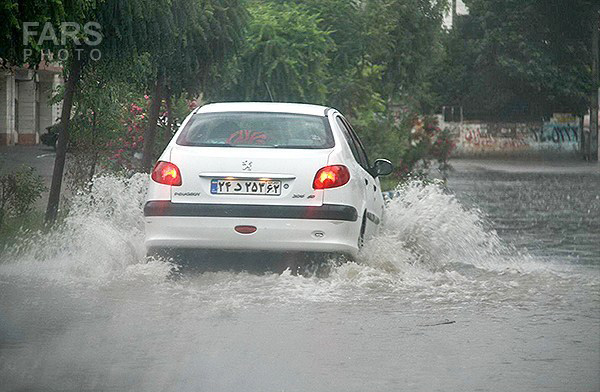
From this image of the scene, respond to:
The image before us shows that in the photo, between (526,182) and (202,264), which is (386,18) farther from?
(202,264)

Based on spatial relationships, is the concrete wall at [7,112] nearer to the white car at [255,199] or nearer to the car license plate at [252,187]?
the white car at [255,199]

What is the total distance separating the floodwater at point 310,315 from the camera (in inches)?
274

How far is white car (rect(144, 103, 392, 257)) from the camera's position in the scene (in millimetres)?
10664

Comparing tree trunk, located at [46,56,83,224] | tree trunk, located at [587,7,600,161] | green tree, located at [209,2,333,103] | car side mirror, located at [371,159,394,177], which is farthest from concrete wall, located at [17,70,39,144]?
car side mirror, located at [371,159,394,177]

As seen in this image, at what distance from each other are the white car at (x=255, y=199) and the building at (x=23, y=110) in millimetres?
48802

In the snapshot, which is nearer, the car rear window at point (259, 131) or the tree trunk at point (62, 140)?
the car rear window at point (259, 131)

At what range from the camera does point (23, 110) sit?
63344 mm

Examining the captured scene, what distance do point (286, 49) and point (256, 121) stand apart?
13.6 m

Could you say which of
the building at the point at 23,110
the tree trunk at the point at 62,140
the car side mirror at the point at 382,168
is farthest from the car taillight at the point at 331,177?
the building at the point at 23,110

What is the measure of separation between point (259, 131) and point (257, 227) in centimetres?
116

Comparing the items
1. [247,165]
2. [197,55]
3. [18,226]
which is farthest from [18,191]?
[247,165]

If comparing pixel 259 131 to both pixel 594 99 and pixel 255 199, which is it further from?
pixel 594 99

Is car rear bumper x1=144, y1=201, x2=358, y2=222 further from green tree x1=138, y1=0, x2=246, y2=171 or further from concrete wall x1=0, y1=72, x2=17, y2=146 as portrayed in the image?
concrete wall x1=0, y1=72, x2=17, y2=146

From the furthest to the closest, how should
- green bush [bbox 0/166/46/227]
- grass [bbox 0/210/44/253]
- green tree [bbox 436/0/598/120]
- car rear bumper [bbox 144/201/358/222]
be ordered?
green tree [bbox 436/0/598/120] < green bush [bbox 0/166/46/227] < grass [bbox 0/210/44/253] < car rear bumper [bbox 144/201/358/222]
